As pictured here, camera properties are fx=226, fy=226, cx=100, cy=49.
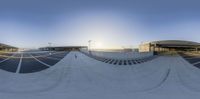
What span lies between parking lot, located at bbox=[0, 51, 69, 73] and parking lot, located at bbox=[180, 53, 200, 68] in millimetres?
8742

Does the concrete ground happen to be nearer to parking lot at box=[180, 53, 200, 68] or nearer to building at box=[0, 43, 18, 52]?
parking lot at box=[180, 53, 200, 68]

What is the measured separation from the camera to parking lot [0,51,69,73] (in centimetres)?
1277

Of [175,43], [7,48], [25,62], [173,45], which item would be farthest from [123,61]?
[7,48]

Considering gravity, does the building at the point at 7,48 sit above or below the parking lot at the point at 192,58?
above

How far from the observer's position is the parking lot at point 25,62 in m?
12.8

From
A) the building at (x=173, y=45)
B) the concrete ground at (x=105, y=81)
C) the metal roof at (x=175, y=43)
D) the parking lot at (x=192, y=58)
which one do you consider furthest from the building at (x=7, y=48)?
the parking lot at (x=192, y=58)

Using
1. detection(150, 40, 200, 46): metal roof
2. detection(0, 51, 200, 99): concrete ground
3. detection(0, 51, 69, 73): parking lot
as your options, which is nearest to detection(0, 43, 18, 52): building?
detection(0, 51, 69, 73): parking lot

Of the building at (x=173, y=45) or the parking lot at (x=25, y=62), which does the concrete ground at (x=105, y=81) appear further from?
the building at (x=173, y=45)

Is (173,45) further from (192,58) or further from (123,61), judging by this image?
(123,61)

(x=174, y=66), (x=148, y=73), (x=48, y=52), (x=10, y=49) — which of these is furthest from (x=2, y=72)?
(x=174, y=66)

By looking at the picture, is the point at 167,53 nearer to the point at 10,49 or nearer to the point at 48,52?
the point at 48,52

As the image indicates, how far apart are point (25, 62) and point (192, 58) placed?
11121mm

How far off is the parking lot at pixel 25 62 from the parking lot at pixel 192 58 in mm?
8742

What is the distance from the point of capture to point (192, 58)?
51.9 feet
